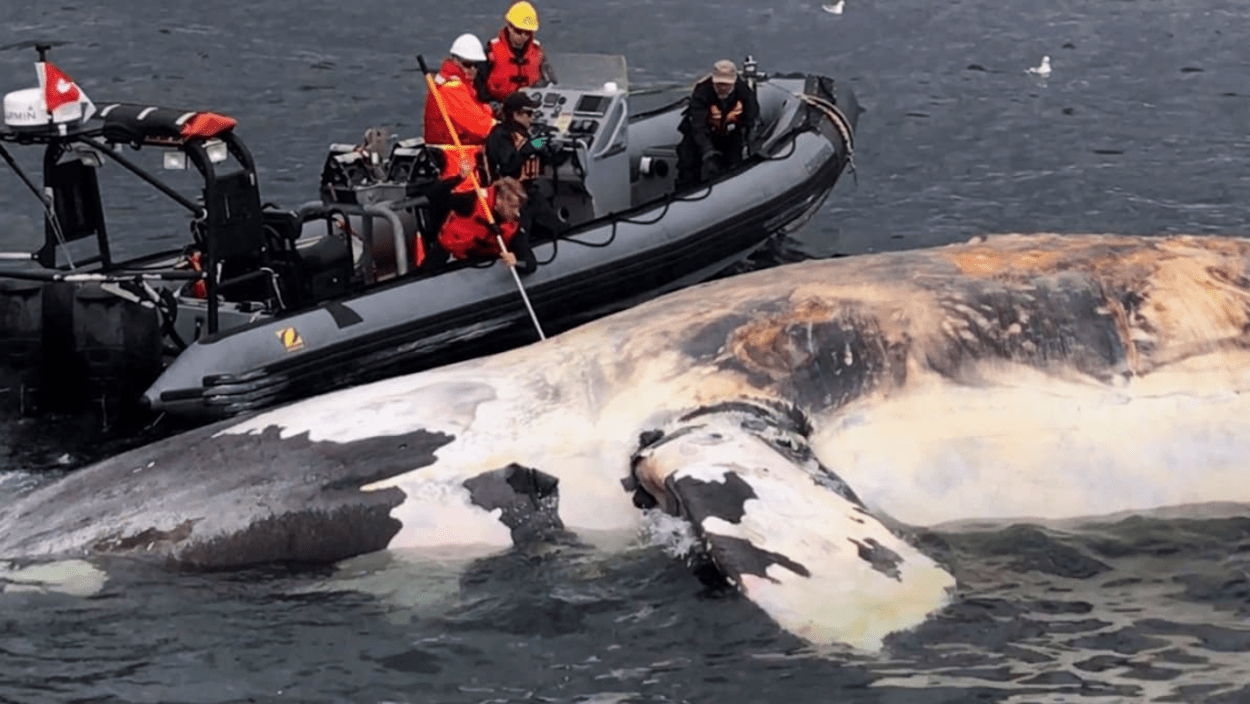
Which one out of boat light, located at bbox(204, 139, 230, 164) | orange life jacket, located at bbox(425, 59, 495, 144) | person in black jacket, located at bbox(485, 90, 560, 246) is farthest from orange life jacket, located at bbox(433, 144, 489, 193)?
boat light, located at bbox(204, 139, 230, 164)

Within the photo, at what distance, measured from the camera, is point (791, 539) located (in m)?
8.33

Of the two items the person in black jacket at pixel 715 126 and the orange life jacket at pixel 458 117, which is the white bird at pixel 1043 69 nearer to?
the person in black jacket at pixel 715 126

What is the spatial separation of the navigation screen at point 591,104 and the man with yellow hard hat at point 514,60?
1.81 ft

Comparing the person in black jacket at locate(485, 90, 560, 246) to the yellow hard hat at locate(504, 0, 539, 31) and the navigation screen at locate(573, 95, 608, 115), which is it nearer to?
the navigation screen at locate(573, 95, 608, 115)

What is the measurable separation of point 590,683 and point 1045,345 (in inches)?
119

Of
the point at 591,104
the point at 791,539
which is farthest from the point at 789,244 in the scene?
the point at 791,539

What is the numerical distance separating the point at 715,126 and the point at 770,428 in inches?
313

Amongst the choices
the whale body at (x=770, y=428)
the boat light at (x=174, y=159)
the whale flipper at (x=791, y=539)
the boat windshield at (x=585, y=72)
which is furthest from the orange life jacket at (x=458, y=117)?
the whale flipper at (x=791, y=539)

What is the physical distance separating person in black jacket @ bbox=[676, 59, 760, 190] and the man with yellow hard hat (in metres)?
1.49

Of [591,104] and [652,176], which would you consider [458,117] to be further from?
[652,176]

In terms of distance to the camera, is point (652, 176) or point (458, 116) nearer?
point (458, 116)

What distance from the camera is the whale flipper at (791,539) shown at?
818 cm

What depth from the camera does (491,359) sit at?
986 centimetres

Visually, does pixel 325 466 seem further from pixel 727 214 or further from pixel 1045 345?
pixel 727 214
